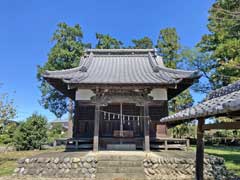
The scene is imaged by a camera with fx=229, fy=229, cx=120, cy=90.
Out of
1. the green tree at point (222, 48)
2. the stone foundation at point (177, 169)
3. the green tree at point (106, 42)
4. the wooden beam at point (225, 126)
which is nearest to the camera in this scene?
the wooden beam at point (225, 126)

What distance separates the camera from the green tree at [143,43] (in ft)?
83.9

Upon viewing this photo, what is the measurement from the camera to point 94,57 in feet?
45.0

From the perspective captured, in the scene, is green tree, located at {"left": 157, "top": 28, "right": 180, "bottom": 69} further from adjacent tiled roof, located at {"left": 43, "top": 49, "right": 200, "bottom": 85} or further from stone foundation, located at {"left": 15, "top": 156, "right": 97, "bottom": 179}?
stone foundation, located at {"left": 15, "top": 156, "right": 97, "bottom": 179}

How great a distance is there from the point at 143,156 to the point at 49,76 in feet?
17.1

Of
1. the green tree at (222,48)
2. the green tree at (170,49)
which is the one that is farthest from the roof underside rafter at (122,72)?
the green tree at (170,49)

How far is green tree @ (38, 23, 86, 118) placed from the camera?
23234 mm

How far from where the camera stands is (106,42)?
25531 mm

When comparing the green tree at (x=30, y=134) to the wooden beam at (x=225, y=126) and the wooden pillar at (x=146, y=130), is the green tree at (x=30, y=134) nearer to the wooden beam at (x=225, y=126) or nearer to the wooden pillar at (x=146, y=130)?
the wooden pillar at (x=146, y=130)

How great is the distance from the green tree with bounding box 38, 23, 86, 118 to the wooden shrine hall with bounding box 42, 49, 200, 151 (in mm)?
11177

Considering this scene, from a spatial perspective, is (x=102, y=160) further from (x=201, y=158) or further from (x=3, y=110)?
(x=3, y=110)

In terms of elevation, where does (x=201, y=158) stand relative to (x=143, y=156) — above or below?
above

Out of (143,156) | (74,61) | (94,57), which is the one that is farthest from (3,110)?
(74,61)

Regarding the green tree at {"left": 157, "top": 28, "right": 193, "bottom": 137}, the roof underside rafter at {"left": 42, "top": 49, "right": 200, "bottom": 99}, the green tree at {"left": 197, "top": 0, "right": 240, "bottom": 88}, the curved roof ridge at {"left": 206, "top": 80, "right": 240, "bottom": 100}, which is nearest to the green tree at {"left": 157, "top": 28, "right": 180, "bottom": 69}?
the green tree at {"left": 157, "top": 28, "right": 193, "bottom": 137}

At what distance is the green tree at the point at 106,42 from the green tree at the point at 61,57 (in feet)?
6.25
